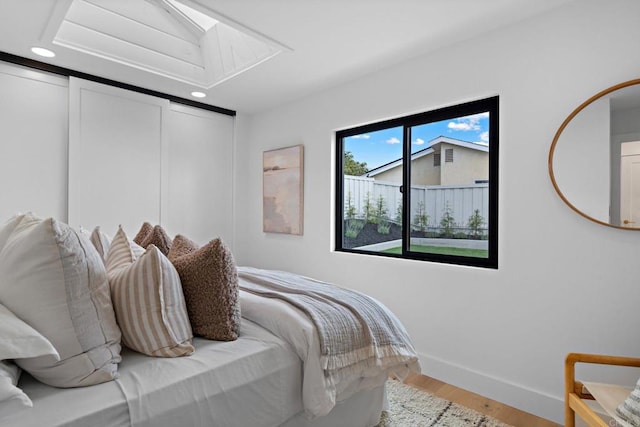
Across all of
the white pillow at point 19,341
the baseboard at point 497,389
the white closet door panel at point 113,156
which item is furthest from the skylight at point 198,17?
the baseboard at point 497,389

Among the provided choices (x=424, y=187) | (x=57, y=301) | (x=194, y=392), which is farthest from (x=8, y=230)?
(x=424, y=187)

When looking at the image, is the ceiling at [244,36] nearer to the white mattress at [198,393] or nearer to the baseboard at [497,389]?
the white mattress at [198,393]

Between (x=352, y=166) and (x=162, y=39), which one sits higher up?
(x=162, y=39)

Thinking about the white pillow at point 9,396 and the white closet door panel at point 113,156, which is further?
the white closet door panel at point 113,156

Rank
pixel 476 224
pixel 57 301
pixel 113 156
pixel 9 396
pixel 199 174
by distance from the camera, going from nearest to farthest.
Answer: pixel 9 396 → pixel 57 301 → pixel 476 224 → pixel 113 156 → pixel 199 174

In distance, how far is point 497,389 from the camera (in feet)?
7.36

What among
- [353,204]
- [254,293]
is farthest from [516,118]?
[254,293]

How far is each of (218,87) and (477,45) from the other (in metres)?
2.30

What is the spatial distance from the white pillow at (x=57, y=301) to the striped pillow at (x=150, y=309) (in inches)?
4.6

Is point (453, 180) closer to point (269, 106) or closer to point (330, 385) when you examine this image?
point (330, 385)

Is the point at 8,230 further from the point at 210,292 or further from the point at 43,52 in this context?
the point at 43,52

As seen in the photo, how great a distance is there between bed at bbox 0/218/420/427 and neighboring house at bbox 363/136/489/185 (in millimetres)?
1379

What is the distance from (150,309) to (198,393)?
0.34 m

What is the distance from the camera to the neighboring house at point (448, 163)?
2.54 meters
